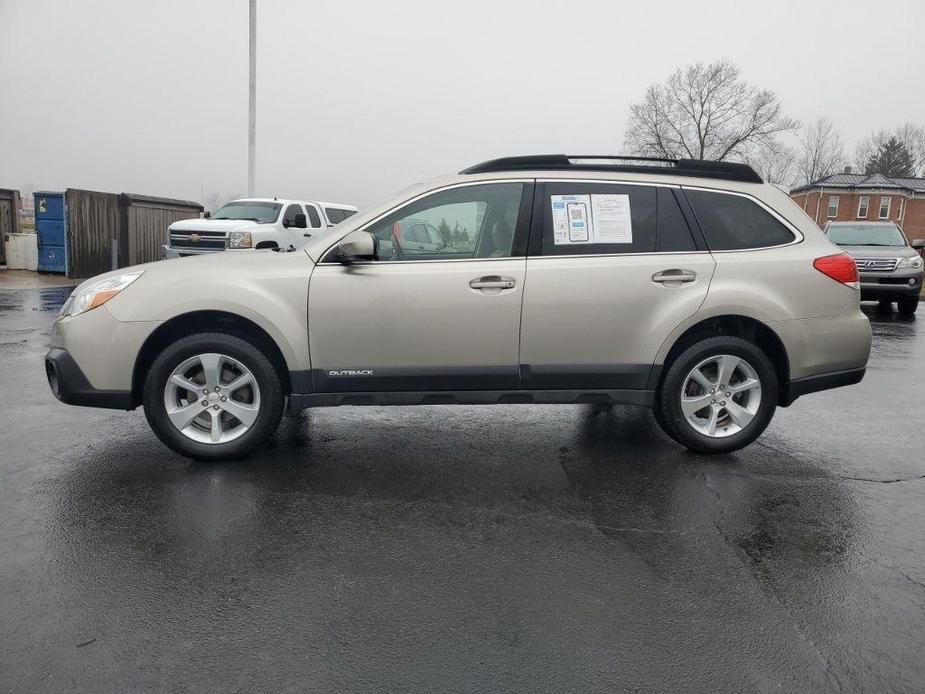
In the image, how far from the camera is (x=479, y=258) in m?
4.56

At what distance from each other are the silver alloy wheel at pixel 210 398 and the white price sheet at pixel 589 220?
217 cm

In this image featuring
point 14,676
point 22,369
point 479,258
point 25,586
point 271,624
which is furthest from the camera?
point 22,369

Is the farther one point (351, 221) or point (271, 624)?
point (351, 221)

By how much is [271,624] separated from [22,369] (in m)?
5.79

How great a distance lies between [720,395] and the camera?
4.72 meters

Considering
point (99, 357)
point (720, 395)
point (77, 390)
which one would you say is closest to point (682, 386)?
point (720, 395)

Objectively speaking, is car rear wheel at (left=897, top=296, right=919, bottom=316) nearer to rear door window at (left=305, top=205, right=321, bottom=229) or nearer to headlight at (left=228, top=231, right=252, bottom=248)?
rear door window at (left=305, top=205, right=321, bottom=229)

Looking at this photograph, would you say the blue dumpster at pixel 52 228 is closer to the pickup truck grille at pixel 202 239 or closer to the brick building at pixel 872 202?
the pickup truck grille at pixel 202 239

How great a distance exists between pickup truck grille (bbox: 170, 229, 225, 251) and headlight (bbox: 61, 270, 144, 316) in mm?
11583

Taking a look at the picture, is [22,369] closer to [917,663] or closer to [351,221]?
[351,221]

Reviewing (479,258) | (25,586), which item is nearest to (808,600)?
(479,258)

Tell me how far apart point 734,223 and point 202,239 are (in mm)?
13405

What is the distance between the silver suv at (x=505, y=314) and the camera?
4387 millimetres

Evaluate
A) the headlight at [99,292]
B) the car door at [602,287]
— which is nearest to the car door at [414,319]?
the car door at [602,287]
